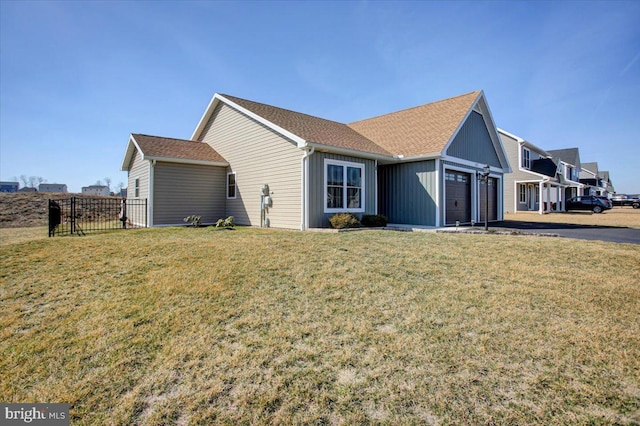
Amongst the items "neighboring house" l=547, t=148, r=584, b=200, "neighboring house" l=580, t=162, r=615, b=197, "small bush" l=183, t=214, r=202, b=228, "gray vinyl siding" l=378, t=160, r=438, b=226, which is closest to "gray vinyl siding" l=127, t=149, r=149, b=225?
"small bush" l=183, t=214, r=202, b=228

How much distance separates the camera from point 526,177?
2753cm

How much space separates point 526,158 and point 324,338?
34.2 metres

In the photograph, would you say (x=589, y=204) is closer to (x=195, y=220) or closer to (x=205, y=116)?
(x=205, y=116)

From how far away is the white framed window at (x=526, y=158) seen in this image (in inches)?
1152

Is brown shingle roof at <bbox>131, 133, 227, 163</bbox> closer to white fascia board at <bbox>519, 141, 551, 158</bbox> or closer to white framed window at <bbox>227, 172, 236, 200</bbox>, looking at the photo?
white framed window at <bbox>227, 172, 236, 200</bbox>

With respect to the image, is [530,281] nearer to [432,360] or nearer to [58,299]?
[432,360]

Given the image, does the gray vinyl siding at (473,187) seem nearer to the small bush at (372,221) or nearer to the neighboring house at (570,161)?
the small bush at (372,221)

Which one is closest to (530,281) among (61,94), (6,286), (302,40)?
(6,286)

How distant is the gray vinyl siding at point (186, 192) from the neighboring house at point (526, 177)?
25811 millimetres

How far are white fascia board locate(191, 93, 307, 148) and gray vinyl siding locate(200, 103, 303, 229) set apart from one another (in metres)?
0.25

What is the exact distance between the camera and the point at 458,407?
2.41 metres

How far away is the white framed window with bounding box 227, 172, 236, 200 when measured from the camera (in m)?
14.5

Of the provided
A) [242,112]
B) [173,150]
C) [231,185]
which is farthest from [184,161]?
[242,112]

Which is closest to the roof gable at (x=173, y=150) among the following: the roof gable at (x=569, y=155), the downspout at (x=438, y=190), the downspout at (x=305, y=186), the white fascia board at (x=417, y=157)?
the downspout at (x=305, y=186)
